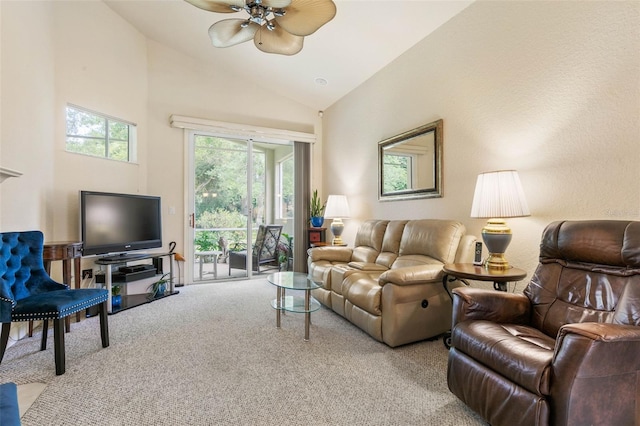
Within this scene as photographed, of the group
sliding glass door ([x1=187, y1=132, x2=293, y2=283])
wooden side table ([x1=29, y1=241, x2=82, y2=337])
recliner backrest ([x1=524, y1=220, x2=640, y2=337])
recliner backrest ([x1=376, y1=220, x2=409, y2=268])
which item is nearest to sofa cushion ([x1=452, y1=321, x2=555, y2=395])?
recliner backrest ([x1=524, y1=220, x2=640, y2=337])

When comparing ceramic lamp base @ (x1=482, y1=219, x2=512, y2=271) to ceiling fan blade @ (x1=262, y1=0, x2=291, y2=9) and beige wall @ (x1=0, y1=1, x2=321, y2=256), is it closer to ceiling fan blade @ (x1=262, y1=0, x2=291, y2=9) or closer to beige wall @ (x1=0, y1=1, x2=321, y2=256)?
ceiling fan blade @ (x1=262, y1=0, x2=291, y2=9)

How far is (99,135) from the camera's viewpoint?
389 cm

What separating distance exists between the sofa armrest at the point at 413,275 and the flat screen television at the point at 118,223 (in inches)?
127

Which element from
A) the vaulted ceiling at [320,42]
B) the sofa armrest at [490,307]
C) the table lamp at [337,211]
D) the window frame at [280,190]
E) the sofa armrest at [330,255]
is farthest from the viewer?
the window frame at [280,190]

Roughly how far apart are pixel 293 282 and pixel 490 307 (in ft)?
5.67

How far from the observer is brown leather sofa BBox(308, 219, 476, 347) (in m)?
2.38

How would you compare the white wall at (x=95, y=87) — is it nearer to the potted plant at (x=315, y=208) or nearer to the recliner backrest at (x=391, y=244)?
the potted plant at (x=315, y=208)

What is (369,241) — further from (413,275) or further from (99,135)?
(99,135)

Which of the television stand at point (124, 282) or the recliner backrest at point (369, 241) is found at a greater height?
the recliner backrest at point (369, 241)

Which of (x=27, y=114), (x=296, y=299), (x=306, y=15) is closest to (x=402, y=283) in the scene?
(x=296, y=299)

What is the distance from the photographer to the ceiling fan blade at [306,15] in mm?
1983

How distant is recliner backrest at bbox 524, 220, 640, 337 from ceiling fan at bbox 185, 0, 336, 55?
2.13m

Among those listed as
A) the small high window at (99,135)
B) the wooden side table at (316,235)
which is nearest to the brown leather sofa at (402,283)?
the wooden side table at (316,235)

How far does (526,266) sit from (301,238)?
12.1 ft
